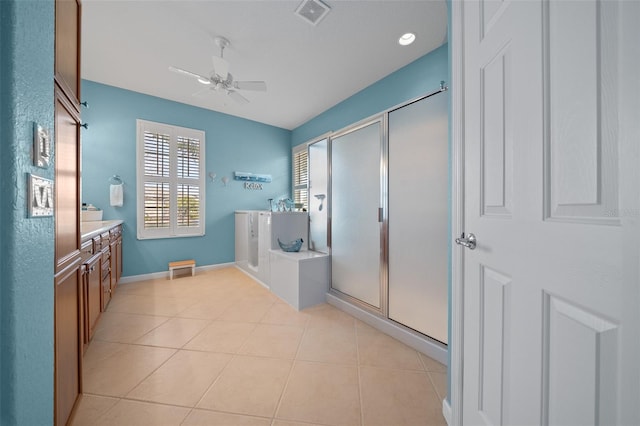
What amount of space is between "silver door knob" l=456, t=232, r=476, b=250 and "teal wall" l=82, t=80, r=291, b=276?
396 centimetres

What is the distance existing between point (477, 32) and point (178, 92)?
380 centimetres

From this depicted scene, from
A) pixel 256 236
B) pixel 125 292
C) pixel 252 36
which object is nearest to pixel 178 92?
pixel 252 36

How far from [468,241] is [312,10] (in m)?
2.10

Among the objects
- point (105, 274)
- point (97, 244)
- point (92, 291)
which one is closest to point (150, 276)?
point (105, 274)

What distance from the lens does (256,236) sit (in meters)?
3.73

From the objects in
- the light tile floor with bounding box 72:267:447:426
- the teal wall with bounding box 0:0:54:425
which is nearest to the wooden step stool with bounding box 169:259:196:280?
the light tile floor with bounding box 72:267:447:426

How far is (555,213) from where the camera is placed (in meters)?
0.62

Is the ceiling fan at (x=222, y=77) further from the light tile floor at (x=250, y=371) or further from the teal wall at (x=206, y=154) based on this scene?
the light tile floor at (x=250, y=371)

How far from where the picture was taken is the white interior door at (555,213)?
1.55 feet

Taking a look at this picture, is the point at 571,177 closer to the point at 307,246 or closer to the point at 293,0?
the point at 293,0

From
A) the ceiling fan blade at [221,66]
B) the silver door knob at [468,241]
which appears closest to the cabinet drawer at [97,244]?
the ceiling fan blade at [221,66]

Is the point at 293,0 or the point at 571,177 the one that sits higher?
the point at 293,0

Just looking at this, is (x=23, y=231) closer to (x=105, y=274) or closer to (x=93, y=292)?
(x=93, y=292)

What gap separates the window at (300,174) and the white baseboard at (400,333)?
1817 mm
